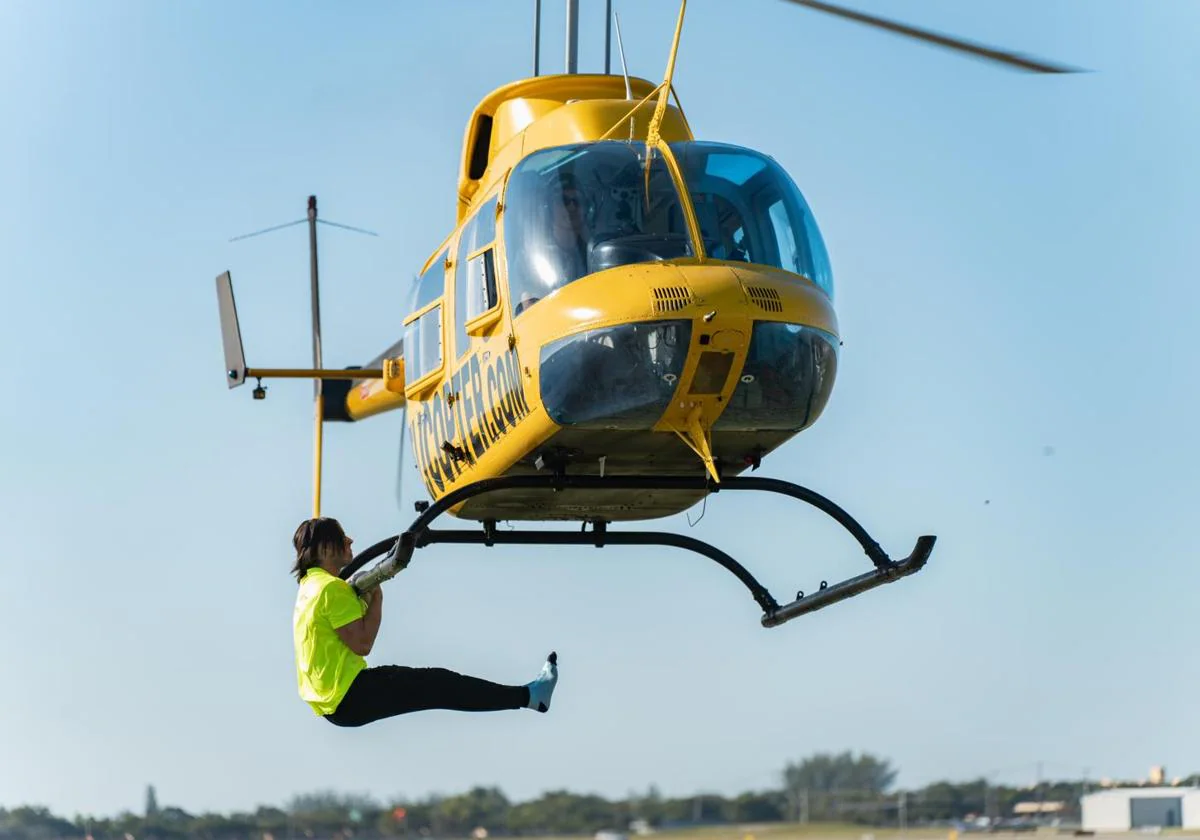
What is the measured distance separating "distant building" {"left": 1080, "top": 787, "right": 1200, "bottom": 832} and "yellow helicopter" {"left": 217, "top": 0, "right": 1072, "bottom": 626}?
66.2 feet

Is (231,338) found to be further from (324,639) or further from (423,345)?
(324,639)

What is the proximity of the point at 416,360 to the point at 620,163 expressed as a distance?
2735mm

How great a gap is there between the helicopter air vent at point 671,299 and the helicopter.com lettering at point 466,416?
3.57 ft

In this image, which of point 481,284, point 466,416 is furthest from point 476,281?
point 466,416

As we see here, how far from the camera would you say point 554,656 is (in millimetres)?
11594

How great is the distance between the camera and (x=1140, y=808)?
108 feet

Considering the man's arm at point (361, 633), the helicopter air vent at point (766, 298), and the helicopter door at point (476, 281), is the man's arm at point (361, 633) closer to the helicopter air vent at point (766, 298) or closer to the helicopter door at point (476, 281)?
the helicopter door at point (476, 281)

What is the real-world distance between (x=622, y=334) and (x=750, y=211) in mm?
1394

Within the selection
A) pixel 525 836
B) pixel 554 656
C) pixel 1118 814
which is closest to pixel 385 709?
pixel 554 656

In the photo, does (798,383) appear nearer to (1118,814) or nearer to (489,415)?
(489,415)

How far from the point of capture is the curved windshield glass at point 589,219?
1116 centimetres

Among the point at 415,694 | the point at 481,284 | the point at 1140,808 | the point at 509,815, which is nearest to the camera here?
the point at 415,694

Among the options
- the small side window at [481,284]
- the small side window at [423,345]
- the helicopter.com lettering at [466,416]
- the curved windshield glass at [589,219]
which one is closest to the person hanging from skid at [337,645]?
the helicopter.com lettering at [466,416]

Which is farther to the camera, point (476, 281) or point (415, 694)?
point (476, 281)
